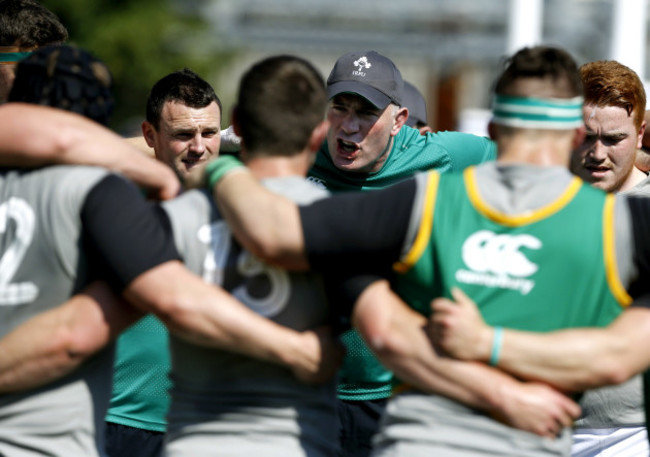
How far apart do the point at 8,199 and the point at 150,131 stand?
8.14ft

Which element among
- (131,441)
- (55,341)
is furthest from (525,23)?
(55,341)

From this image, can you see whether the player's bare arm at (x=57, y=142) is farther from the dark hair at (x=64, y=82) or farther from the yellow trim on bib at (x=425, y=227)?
the yellow trim on bib at (x=425, y=227)

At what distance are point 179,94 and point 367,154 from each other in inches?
39.9

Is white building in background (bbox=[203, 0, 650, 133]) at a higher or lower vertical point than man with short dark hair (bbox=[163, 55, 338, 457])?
lower

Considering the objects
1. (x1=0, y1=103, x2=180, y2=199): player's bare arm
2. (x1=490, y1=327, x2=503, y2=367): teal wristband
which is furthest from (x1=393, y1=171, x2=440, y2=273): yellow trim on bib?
(x1=0, y1=103, x2=180, y2=199): player's bare arm

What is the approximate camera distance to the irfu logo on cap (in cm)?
577

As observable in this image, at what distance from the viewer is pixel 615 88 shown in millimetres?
4992

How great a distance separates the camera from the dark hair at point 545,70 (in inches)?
128

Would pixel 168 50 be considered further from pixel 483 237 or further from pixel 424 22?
pixel 483 237

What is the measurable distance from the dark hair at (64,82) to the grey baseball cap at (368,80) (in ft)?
8.04

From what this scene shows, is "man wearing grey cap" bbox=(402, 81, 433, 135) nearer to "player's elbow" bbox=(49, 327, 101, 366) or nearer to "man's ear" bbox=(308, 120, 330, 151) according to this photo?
"man's ear" bbox=(308, 120, 330, 151)

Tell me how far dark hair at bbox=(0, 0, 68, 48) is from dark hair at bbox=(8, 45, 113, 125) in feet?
4.20

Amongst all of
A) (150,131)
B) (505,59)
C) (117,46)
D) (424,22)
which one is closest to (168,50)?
(117,46)

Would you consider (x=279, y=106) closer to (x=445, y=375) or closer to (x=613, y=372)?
(x=445, y=375)
